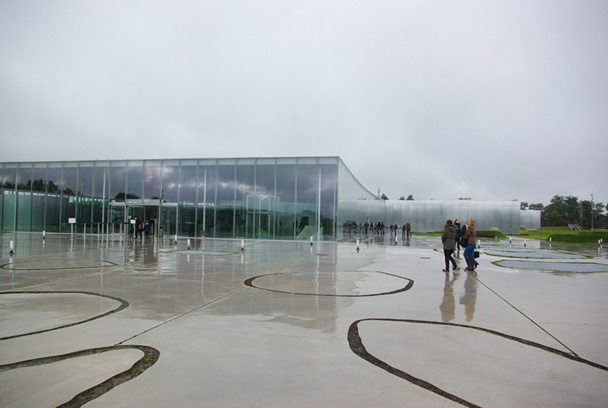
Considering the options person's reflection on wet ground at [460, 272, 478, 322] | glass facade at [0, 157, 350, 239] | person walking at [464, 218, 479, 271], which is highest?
glass facade at [0, 157, 350, 239]

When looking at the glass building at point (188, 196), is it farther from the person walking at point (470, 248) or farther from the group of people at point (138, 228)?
the person walking at point (470, 248)

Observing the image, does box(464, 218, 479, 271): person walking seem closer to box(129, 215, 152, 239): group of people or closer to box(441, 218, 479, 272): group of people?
box(441, 218, 479, 272): group of people

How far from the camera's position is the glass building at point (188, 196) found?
111 ft

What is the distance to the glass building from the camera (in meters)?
Result: 33.7

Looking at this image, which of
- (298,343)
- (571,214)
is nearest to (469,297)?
(298,343)

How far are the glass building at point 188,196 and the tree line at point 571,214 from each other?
102m

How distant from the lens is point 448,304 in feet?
27.3

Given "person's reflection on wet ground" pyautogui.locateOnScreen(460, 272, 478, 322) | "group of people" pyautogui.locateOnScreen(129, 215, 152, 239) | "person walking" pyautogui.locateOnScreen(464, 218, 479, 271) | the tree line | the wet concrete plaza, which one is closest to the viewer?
the wet concrete plaza

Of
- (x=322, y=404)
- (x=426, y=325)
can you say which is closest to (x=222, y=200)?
(x=426, y=325)

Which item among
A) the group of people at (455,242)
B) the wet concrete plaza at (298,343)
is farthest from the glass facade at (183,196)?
the wet concrete plaza at (298,343)

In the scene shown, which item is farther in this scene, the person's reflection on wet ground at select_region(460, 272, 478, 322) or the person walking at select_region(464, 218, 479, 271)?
the person walking at select_region(464, 218, 479, 271)

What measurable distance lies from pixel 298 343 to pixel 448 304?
4126mm

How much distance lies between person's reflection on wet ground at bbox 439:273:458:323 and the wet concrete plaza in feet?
0.10

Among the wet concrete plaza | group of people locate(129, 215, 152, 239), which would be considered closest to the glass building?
group of people locate(129, 215, 152, 239)
